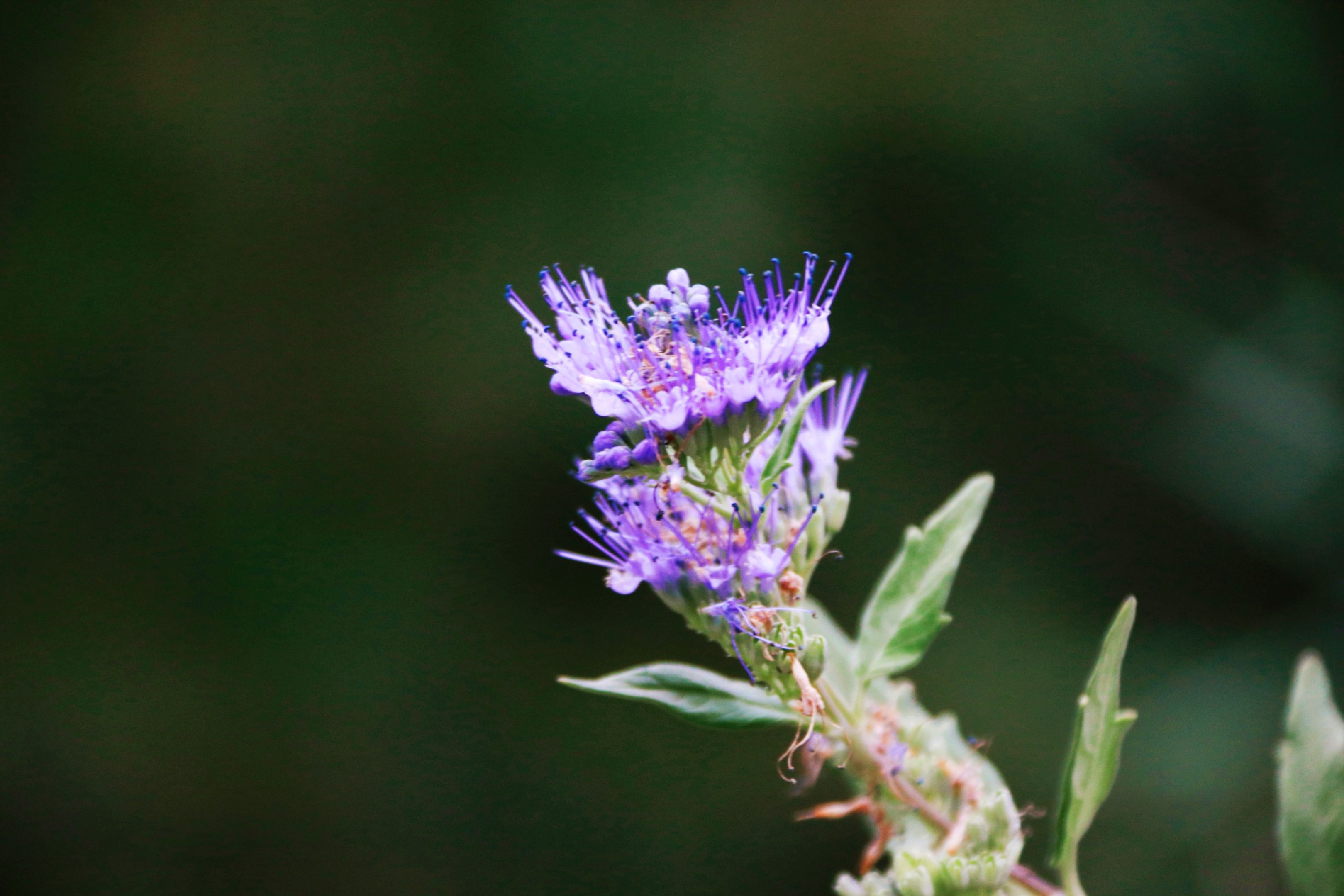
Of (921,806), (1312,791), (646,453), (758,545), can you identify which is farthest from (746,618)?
(1312,791)

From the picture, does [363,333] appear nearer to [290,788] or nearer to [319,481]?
[319,481]

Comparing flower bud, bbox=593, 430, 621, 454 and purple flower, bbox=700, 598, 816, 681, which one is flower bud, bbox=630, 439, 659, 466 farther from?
purple flower, bbox=700, 598, 816, 681

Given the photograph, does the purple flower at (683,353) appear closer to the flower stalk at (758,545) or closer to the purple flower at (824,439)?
the flower stalk at (758,545)

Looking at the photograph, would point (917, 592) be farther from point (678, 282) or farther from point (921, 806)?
point (678, 282)

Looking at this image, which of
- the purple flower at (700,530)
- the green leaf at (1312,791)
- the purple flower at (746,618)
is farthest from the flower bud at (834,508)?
the green leaf at (1312,791)

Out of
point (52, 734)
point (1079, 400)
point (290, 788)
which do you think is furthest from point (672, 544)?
point (52, 734)

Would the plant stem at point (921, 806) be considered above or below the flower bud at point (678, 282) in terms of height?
below
